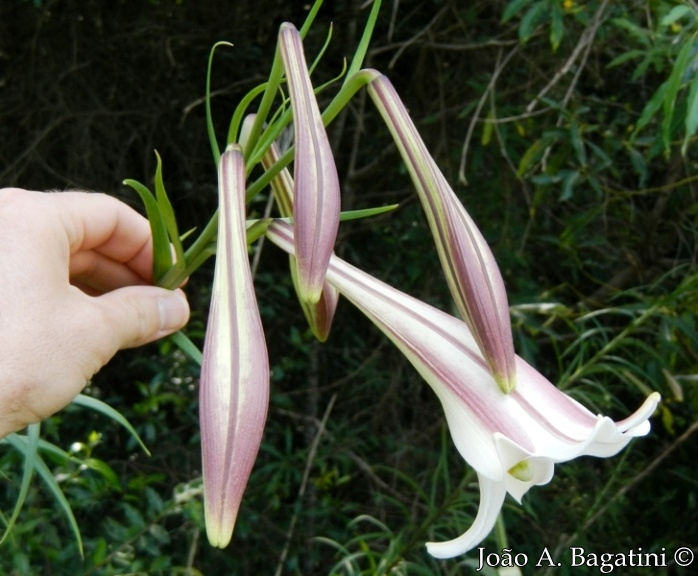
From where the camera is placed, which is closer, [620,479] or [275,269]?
[620,479]

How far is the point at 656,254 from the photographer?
1716mm

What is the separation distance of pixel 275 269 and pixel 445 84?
579mm

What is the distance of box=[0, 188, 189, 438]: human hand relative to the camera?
551 millimetres

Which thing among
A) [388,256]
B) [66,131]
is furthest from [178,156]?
[388,256]

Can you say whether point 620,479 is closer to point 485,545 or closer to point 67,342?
point 485,545

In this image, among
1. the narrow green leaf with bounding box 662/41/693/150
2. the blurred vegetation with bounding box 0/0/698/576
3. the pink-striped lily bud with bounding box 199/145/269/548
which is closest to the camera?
the pink-striped lily bud with bounding box 199/145/269/548

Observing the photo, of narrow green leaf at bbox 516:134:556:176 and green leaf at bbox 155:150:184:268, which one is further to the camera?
narrow green leaf at bbox 516:134:556:176

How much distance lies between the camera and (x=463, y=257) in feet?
1.60

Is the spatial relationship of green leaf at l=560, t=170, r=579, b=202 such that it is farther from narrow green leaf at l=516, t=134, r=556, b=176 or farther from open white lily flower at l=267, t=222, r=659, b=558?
open white lily flower at l=267, t=222, r=659, b=558

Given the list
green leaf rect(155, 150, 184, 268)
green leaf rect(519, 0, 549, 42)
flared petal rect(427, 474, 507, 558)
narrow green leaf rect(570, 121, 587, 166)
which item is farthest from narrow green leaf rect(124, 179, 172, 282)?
narrow green leaf rect(570, 121, 587, 166)

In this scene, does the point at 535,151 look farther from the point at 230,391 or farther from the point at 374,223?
the point at 230,391

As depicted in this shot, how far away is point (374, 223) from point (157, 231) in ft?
4.10

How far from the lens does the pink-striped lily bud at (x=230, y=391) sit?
16.9 inches

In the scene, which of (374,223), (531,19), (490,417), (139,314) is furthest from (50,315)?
(374,223)
